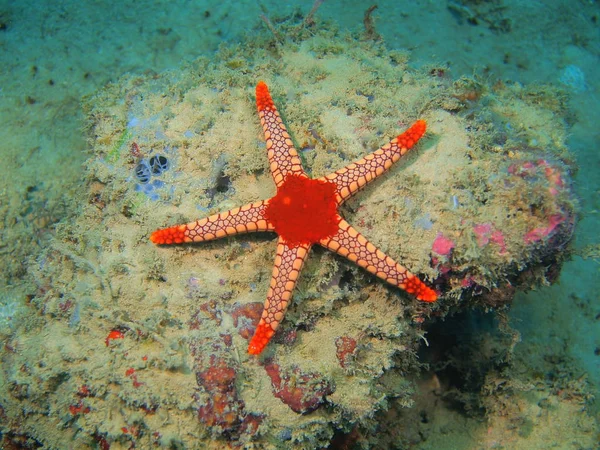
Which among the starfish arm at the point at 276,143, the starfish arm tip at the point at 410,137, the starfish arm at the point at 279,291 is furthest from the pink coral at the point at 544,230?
the starfish arm at the point at 276,143

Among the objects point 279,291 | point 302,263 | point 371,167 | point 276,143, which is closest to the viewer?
point 279,291

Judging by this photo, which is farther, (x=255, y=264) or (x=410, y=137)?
(x=255, y=264)

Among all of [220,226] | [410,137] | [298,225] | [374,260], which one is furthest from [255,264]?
[410,137]

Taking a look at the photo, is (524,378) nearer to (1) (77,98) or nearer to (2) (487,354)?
(2) (487,354)

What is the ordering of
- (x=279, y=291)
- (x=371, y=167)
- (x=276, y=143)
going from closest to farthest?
(x=279, y=291)
(x=371, y=167)
(x=276, y=143)

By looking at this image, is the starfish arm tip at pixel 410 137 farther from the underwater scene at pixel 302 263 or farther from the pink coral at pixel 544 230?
the pink coral at pixel 544 230

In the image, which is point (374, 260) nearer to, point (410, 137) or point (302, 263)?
point (302, 263)

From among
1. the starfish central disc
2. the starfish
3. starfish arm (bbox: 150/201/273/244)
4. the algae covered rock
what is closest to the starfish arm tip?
the starfish

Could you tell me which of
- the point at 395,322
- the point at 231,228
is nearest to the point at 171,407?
the point at 231,228
